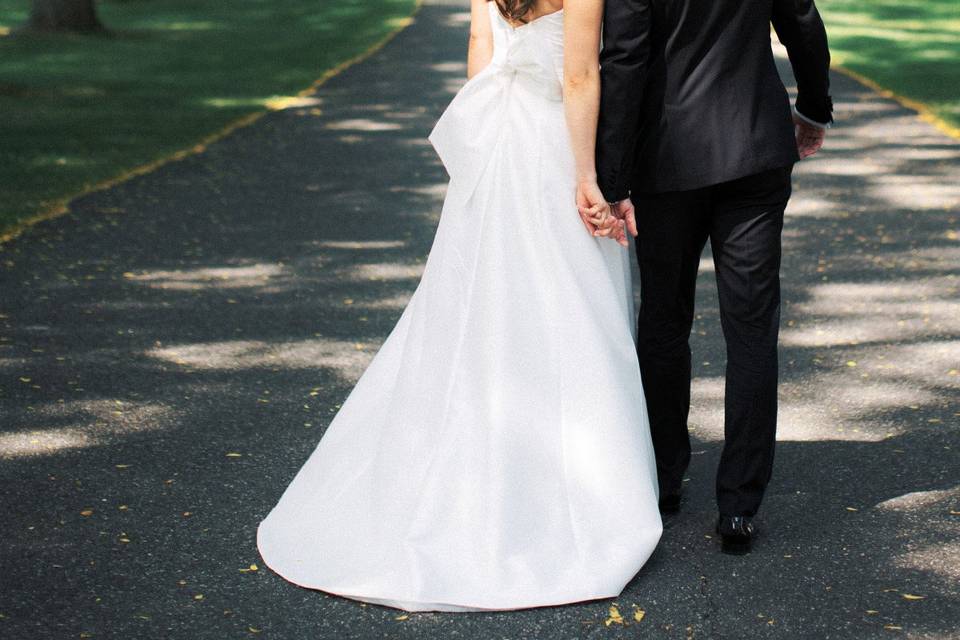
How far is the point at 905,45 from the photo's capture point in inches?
759

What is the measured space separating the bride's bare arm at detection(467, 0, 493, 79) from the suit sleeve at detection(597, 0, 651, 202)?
1.39 ft

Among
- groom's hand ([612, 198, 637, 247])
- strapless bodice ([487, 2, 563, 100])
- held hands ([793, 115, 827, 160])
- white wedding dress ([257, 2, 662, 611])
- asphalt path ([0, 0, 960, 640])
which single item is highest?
strapless bodice ([487, 2, 563, 100])

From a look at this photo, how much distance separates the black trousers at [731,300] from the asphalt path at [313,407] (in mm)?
311

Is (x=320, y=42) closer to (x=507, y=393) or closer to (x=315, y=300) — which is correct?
(x=315, y=300)

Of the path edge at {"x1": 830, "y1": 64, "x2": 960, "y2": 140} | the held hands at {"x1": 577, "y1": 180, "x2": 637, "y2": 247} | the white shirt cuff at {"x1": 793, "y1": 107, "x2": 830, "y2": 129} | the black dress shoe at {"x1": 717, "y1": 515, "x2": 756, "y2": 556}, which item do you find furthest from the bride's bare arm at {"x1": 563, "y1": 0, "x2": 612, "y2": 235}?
the path edge at {"x1": 830, "y1": 64, "x2": 960, "y2": 140}

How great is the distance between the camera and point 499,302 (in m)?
3.86

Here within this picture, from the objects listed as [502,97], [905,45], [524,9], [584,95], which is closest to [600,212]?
[584,95]

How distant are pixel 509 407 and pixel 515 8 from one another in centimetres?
117

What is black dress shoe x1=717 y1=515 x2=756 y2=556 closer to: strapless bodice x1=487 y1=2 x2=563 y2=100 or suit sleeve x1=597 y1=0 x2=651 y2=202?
suit sleeve x1=597 y1=0 x2=651 y2=202

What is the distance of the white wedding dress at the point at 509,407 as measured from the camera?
12.2ft

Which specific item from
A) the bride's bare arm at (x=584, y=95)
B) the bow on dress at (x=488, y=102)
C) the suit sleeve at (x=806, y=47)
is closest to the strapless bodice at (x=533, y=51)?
the bow on dress at (x=488, y=102)

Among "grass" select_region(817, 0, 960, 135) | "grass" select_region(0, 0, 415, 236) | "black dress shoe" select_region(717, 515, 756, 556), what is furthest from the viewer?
"grass" select_region(817, 0, 960, 135)

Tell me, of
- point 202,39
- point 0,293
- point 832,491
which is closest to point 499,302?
point 832,491

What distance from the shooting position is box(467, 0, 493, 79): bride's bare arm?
3902mm
